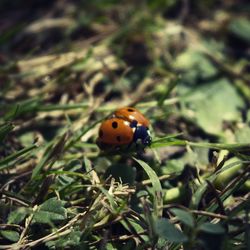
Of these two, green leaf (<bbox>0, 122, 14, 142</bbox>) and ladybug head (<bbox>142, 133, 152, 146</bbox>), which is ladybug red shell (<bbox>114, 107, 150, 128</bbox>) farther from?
green leaf (<bbox>0, 122, 14, 142</bbox>)

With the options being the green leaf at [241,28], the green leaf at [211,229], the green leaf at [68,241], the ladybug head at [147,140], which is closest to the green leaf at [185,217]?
the green leaf at [211,229]

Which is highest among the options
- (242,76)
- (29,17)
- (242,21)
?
(29,17)

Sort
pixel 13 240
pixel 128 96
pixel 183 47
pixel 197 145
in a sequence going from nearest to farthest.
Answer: pixel 13 240, pixel 197 145, pixel 128 96, pixel 183 47

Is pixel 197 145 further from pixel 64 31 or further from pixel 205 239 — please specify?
pixel 64 31

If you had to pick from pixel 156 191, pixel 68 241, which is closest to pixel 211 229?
pixel 156 191

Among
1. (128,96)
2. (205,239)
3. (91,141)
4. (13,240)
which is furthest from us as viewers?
(128,96)

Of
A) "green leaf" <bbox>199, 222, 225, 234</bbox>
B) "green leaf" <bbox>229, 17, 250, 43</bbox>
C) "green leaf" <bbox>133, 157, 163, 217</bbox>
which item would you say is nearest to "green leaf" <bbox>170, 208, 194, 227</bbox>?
"green leaf" <bbox>199, 222, 225, 234</bbox>

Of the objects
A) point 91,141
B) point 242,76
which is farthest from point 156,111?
point 242,76

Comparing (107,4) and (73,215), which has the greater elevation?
(107,4)
